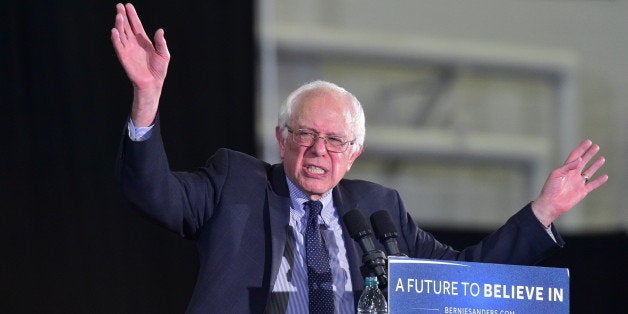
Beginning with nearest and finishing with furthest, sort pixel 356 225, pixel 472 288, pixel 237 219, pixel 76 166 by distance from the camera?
1. pixel 472 288
2. pixel 356 225
3. pixel 237 219
4. pixel 76 166

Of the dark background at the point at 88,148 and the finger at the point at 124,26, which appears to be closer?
the finger at the point at 124,26

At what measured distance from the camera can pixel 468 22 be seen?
187 inches

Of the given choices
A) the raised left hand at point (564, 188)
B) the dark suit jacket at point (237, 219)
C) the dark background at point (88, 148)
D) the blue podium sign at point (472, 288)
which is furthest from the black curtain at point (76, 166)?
the blue podium sign at point (472, 288)

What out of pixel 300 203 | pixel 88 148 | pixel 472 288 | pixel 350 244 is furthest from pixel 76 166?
pixel 472 288

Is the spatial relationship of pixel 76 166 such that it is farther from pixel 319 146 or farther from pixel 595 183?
pixel 595 183

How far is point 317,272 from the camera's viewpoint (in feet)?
7.83

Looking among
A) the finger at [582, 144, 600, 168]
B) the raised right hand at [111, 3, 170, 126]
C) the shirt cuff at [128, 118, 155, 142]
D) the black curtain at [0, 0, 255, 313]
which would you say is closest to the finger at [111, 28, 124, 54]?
the raised right hand at [111, 3, 170, 126]

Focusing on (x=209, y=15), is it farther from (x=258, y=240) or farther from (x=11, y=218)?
(x=258, y=240)

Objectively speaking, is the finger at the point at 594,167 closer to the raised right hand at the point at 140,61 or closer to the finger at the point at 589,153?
the finger at the point at 589,153

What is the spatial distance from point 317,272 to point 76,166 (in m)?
1.88

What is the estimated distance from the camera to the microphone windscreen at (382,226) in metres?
2.14

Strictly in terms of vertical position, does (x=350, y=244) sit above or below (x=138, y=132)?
below

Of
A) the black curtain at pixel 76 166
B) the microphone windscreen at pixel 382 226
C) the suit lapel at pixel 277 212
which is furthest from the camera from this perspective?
the black curtain at pixel 76 166

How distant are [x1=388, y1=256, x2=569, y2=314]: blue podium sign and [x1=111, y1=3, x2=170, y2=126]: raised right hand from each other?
666 millimetres
